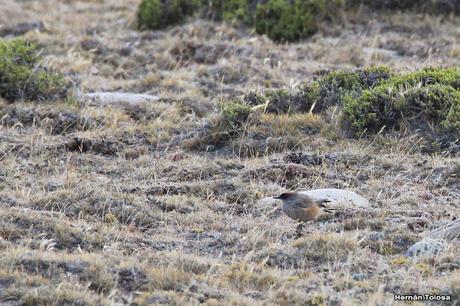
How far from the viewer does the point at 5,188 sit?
338 inches

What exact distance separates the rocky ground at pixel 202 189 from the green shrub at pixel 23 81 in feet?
0.99

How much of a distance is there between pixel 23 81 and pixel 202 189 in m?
4.15

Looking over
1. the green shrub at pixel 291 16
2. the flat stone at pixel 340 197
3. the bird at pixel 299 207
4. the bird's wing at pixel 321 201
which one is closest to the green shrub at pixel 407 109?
the flat stone at pixel 340 197

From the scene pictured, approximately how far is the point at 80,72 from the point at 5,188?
535 cm

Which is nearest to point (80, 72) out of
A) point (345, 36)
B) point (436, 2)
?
point (345, 36)

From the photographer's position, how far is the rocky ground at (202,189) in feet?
21.1

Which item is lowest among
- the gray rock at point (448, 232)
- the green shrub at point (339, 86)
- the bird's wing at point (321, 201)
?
the green shrub at point (339, 86)

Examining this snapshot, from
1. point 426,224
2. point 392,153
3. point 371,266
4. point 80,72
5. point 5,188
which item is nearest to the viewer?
point 371,266

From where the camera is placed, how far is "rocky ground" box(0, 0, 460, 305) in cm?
644

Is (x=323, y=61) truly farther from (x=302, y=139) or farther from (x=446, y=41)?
(x=302, y=139)

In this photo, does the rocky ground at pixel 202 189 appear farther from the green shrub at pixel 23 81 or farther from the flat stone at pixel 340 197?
the green shrub at pixel 23 81

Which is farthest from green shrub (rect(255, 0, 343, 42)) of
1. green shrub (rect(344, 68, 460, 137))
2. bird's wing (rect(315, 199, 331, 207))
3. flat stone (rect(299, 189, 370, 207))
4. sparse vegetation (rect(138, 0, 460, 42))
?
bird's wing (rect(315, 199, 331, 207))

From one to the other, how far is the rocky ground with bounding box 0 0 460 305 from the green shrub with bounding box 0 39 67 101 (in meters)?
0.30

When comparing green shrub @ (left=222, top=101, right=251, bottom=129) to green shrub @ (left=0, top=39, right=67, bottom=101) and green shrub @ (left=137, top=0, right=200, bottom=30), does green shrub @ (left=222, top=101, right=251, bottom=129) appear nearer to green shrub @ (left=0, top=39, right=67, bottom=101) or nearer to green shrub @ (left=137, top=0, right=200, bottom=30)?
green shrub @ (left=0, top=39, right=67, bottom=101)
